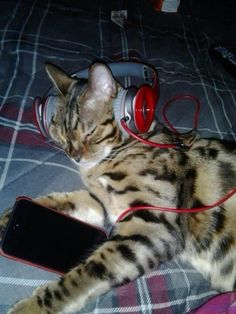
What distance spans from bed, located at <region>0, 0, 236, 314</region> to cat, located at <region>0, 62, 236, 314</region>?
0.13ft

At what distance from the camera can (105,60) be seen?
1.66 m

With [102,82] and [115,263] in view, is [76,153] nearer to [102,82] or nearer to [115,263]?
[102,82]

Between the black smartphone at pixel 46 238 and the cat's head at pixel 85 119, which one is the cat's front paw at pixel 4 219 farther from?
the cat's head at pixel 85 119

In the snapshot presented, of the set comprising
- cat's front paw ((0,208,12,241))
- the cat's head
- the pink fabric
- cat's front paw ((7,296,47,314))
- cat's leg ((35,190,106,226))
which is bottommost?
cat's front paw ((7,296,47,314))

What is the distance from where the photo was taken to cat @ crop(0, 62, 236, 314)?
3.26 feet

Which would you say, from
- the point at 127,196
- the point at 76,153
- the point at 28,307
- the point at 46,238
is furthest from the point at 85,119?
the point at 28,307

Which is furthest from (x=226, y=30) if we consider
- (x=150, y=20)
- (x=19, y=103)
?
(x=19, y=103)

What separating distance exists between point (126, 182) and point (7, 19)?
3.58 feet

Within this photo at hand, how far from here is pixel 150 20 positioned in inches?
81.0

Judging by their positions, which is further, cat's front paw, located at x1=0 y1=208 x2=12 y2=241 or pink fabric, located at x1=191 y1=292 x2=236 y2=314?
cat's front paw, located at x1=0 y1=208 x2=12 y2=241

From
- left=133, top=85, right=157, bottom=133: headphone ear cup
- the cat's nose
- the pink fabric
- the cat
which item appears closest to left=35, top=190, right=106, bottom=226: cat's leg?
the cat

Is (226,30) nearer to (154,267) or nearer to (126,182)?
(126,182)

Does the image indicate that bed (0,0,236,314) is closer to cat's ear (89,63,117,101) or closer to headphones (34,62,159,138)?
headphones (34,62,159,138)

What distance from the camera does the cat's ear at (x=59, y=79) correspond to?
1.20m
